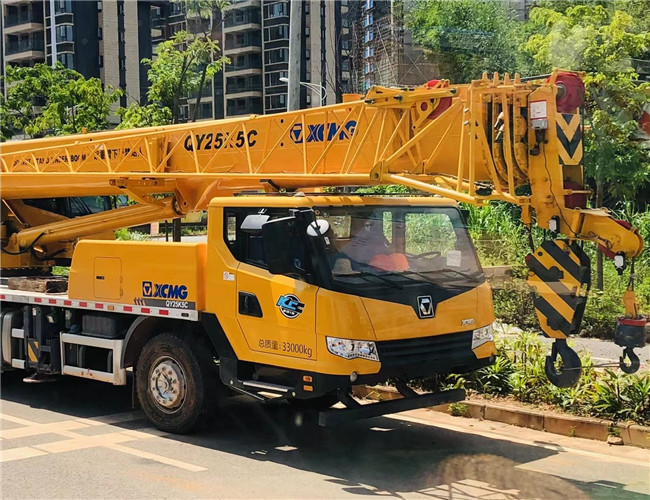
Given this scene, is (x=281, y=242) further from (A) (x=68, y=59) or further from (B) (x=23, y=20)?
(B) (x=23, y=20)

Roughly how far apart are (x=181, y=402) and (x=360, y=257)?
2.26 metres

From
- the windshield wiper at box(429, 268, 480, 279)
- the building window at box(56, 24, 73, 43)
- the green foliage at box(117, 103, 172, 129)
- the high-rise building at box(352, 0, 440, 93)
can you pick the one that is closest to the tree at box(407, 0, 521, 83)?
the high-rise building at box(352, 0, 440, 93)

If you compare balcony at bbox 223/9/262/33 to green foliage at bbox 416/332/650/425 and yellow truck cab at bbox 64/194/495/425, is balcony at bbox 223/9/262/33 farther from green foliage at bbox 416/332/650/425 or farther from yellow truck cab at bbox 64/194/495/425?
yellow truck cab at bbox 64/194/495/425

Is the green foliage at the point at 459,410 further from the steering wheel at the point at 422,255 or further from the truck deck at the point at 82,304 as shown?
the truck deck at the point at 82,304

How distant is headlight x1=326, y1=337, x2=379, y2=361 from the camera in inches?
264

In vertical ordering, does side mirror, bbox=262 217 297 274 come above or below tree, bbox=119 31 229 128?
below

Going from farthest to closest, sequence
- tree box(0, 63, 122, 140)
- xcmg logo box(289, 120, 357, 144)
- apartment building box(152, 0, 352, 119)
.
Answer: apartment building box(152, 0, 352, 119), tree box(0, 63, 122, 140), xcmg logo box(289, 120, 357, 144)

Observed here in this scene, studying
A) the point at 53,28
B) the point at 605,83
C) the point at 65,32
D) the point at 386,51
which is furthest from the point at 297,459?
the point at 53,28

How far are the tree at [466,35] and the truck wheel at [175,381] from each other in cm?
1493

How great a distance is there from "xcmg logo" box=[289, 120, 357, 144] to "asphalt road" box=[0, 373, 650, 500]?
2.84 metres

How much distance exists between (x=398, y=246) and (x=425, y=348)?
0.96 metres

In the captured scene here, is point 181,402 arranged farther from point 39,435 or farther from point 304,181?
point 304,181

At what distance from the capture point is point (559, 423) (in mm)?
7922

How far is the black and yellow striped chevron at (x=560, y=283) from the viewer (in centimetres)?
670
